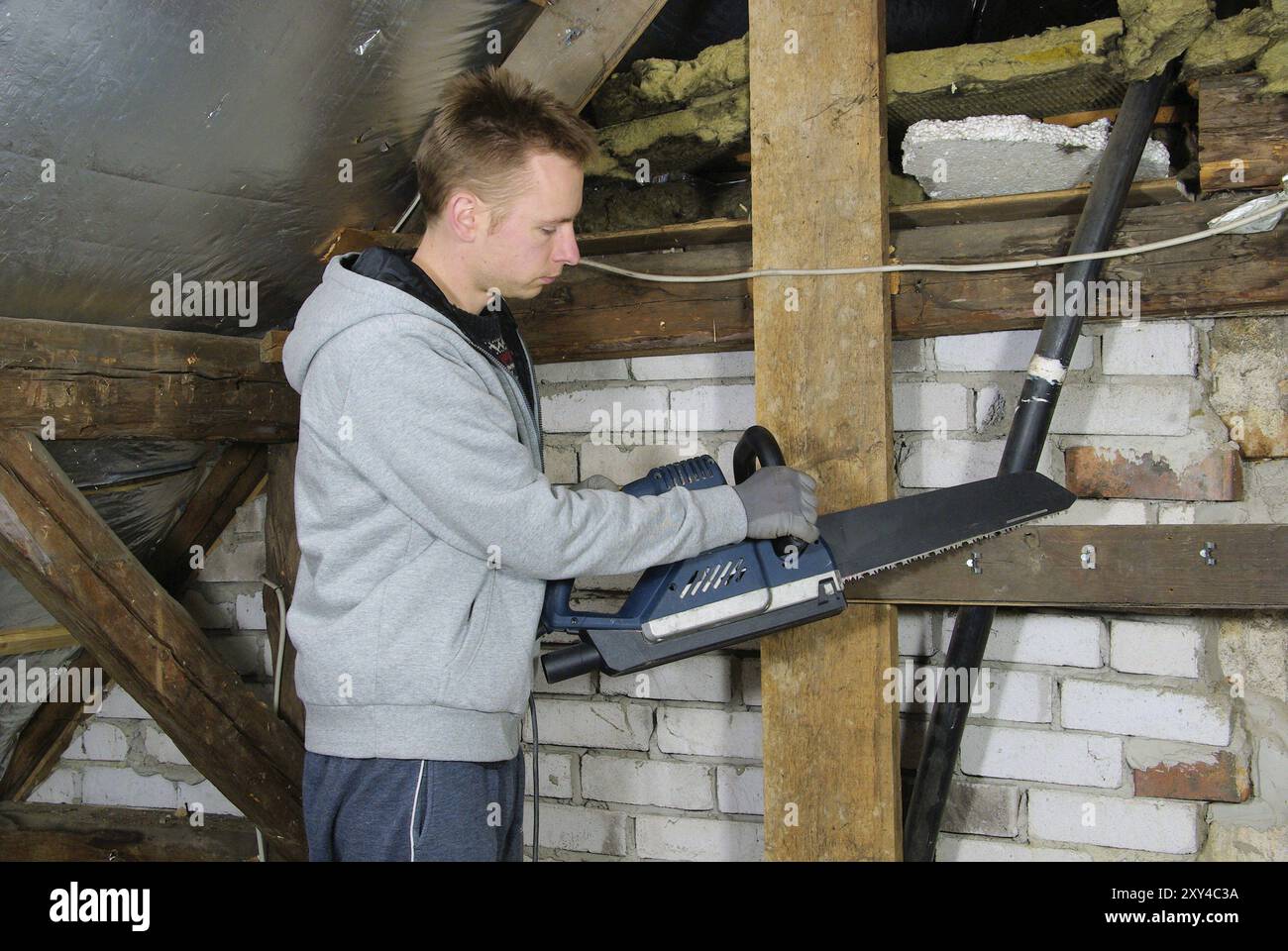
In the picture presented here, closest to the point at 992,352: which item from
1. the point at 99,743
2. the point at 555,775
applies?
the point at 555,775

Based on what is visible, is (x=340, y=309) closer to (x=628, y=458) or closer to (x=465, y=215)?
(x=465, y=215)

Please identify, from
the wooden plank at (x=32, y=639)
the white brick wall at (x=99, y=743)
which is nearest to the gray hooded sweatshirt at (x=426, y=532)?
the wooden plank at (x=32, y=639)

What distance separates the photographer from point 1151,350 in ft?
4.49

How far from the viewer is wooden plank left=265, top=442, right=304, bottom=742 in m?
1.72

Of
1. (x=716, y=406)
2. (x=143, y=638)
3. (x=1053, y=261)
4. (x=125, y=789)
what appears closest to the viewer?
(x=1053, y=261)

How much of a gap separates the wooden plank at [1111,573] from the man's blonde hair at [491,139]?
592 mm

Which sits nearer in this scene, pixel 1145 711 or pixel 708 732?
pixel 1145 711

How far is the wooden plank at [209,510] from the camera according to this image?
6.09 ft

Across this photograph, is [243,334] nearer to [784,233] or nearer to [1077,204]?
[784,233]

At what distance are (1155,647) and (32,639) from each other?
184 cm

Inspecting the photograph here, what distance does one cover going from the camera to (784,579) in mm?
1068
